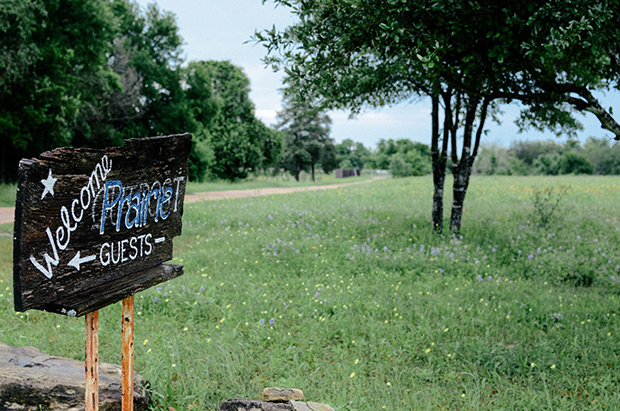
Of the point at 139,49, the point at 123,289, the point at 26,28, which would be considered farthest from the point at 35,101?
the point at 123,289

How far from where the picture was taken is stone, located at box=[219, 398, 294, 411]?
344cm

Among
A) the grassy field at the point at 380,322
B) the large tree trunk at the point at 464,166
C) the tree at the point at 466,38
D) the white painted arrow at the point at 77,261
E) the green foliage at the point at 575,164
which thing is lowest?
the grassy field at the point at 380,322

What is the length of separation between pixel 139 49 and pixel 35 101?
12.7m

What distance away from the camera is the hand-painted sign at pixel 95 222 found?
2.40m

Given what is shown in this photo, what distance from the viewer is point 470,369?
4.85m

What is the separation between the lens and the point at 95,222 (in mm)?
2812

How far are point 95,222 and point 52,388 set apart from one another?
1.95 meters

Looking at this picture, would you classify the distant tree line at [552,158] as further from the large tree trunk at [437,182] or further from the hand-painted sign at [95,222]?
the hand-painted sign at [95,222]

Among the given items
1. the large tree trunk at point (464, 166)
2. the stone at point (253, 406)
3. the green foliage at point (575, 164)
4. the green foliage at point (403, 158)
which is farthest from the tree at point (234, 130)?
the green foliage at point (575, 164)

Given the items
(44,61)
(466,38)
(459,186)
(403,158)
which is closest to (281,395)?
(466,38)

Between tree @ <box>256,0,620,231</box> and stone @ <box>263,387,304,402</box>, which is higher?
tree @ <box>256,0,620,231</box>

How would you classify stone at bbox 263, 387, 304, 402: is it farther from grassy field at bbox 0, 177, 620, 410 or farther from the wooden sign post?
the wooden sign post

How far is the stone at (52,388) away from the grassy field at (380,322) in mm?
415

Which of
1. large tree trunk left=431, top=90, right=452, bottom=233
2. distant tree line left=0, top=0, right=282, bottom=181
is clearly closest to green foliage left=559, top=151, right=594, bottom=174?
distant tree line left=0, top=0, right=282, bottom=181
